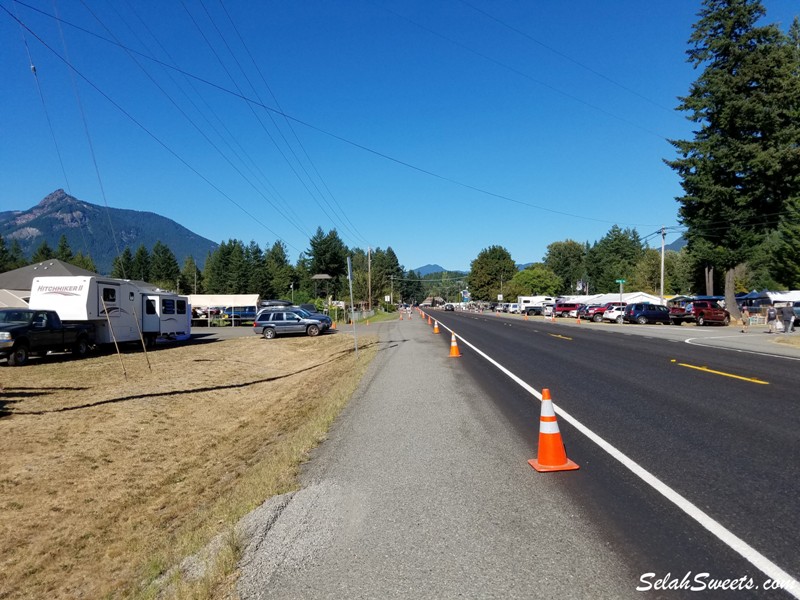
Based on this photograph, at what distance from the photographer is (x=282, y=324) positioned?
32.7 m

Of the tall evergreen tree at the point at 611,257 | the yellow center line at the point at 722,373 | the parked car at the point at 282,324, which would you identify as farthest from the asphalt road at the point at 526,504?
the tall evergreen tree at the point at 611,257

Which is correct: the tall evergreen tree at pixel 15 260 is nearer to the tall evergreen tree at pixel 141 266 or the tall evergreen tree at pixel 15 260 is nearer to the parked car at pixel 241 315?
the tall evergreen tree at pixel 141 266

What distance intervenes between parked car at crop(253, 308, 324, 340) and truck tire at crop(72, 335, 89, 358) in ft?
37.6

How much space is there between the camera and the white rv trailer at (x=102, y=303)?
2117cm

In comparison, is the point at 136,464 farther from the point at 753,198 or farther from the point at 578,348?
the point at 753,198

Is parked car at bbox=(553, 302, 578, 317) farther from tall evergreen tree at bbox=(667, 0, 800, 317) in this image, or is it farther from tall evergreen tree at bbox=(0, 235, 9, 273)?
tall evergreen tree at bbox=(0, 235, 9, 273)

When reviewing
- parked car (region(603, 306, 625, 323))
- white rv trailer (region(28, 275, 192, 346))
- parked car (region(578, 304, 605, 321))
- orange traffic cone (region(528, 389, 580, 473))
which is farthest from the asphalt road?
parked car (region(578, 304, 605, 321))

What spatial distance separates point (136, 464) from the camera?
328 inches

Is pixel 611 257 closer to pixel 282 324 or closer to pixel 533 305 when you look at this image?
pixel 533 305

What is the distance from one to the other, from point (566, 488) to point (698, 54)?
49.6 m

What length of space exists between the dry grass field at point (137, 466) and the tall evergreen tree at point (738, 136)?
38.6 metres

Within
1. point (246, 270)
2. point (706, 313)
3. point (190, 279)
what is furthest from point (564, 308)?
point (190, 279)

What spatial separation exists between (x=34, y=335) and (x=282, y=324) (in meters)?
14.9

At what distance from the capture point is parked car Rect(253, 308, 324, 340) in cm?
3234
